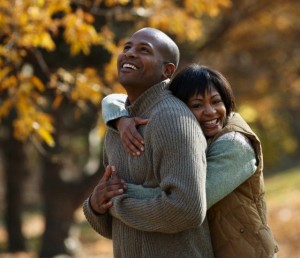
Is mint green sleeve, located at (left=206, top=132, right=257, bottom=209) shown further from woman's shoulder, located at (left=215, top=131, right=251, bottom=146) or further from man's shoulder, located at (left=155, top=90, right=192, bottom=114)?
man's shoulder, located at (left=155, top=90, right=192, bottom=114)

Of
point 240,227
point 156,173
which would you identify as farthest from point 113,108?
point 240,227

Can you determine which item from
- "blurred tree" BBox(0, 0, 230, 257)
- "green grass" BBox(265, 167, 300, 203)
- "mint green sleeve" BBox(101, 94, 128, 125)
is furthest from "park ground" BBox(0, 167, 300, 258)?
"mint green sleeve" BBox(101, 94, 128, 125)

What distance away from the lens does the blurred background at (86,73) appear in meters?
6.55

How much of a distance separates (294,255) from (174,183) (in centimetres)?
874

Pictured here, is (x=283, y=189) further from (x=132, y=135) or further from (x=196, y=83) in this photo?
(x=132, y=135)

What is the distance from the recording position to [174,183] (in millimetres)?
2855

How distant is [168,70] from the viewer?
127 inches

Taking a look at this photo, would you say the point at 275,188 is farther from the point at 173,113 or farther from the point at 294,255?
the point at 173,113

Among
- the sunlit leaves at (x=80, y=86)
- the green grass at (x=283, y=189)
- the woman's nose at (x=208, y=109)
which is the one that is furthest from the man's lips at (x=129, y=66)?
the green grass at (x=283, y=189)

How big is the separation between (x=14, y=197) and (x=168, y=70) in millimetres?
13081

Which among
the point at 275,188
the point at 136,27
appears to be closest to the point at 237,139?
the point at 136,27

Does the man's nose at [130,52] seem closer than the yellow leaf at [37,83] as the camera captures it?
Yes

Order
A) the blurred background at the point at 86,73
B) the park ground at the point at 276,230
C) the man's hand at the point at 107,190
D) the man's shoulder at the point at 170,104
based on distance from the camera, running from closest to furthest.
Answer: the man's shoulder at the point at 170,104
the man's hand at the point at 107,190
the blurred background at the point at 86,73
the park ground at the point at 276,230

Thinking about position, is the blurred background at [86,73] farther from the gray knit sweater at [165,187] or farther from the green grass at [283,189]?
the gray knit sweater at [165,187]
